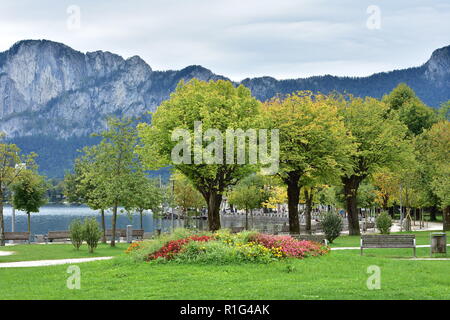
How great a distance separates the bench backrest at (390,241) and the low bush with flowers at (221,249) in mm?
4256

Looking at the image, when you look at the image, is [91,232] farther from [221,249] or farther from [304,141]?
[304,141]

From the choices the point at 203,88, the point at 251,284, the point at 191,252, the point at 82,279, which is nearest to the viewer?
the point at 251,284

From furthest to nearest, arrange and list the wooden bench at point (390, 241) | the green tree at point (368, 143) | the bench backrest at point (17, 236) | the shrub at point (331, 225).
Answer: the green tree at point (368, 143)
the bench backrest at point (17, 236)
the shrub at point (331, 225)
the wooden bench at point (390, 241)

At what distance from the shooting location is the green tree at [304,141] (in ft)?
128

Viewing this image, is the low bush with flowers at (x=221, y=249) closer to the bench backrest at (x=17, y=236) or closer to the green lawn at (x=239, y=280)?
the green lawn at (x=239, y=280)

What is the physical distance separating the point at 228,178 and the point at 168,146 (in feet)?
15.3

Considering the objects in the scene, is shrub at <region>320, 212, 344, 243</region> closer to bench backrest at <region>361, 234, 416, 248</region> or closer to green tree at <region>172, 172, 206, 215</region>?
bench backrest at <region>361, 234, 416, 248</region>

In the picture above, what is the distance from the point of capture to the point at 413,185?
165 ft

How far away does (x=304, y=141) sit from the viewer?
38.6 m

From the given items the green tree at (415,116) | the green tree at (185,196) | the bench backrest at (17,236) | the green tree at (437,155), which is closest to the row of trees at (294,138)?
the green tree at (437,155)

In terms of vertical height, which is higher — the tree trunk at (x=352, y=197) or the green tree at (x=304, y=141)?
the green tree at (x=304, y=141)

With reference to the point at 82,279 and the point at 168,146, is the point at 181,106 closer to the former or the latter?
the point at 168,146

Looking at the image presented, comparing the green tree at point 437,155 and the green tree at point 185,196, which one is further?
the green tree at point 185,196

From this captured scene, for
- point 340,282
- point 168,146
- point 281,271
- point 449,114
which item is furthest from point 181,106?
point 449,114
